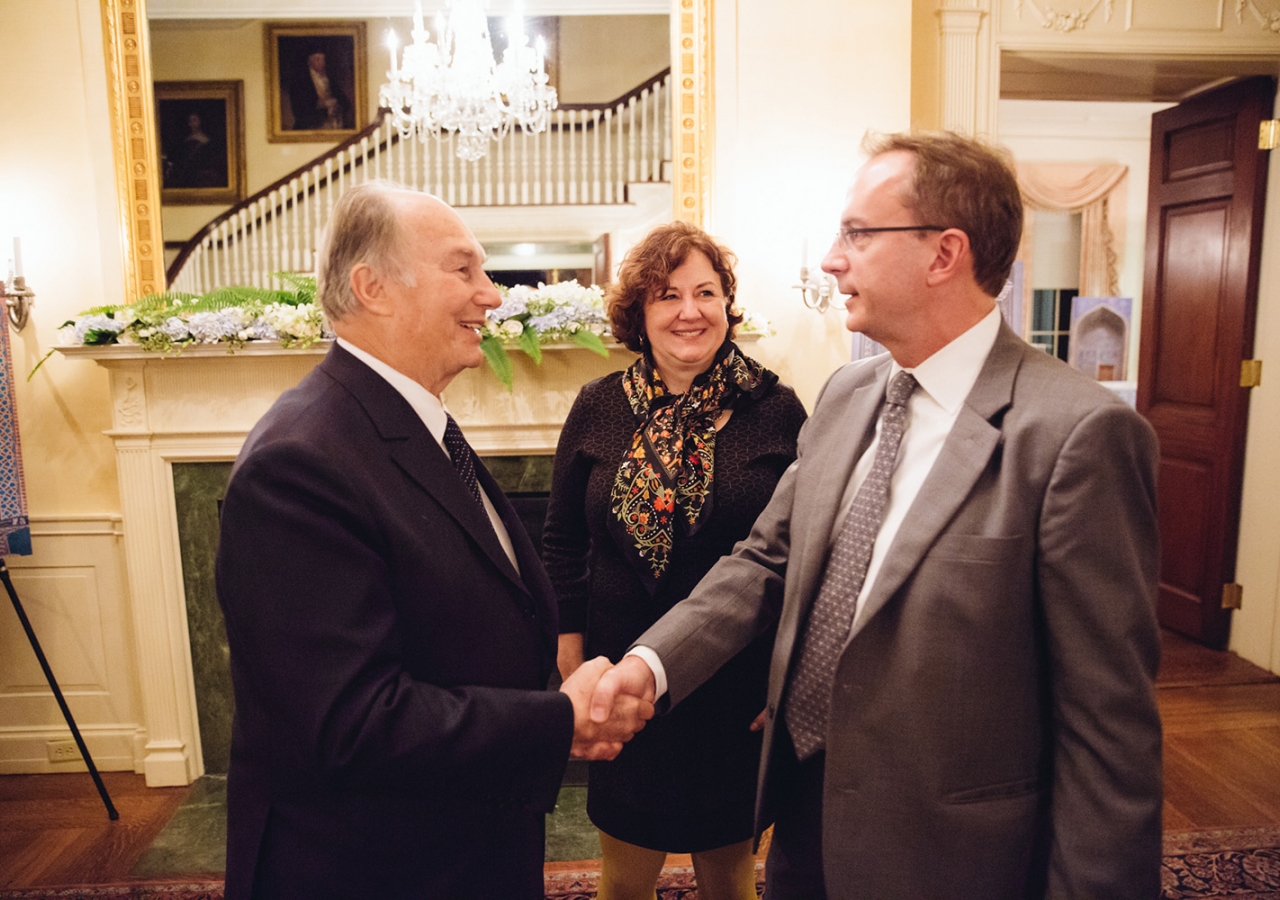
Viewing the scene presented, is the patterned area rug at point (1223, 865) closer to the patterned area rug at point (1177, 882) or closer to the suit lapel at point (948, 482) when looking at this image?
the patterned area rug at point (1177, 882)

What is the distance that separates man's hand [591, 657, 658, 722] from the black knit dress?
36 centimetres

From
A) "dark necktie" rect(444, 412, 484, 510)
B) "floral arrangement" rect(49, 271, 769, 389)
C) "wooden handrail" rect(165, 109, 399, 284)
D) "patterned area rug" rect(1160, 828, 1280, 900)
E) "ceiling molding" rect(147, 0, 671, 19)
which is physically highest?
"ceiling molding" rect(147, 0, 671, 19)

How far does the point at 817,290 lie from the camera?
292 centimetres

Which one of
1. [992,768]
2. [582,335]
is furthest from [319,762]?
[582,335]

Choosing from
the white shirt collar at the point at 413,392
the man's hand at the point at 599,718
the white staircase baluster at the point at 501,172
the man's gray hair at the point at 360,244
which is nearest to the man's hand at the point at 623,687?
the man's hand at the point at 599,718

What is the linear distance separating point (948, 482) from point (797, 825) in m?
0.64

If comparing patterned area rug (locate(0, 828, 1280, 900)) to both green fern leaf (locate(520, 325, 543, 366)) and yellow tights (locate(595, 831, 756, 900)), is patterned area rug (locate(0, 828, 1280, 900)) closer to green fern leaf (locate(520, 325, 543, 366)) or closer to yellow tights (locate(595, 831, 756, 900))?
yellow tights (locate(595, 831, 756, 900))

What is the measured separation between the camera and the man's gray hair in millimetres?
Result: 1199

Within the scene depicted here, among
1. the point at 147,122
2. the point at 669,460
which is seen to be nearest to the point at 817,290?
the point at 669,460

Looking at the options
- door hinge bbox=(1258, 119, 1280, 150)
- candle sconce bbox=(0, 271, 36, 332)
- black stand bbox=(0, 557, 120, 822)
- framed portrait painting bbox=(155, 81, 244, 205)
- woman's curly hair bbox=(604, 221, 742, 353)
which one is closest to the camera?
woman's curly hair bbox=(604, 221, 742, 353)

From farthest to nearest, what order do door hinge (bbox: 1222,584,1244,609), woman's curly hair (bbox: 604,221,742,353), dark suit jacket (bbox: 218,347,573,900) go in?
door hinge (bbox: 1222,584,1244,609), woman's curly hair (bbox: 604,221,742,353), dark suit jacket (bbox: 218,347,573,900)

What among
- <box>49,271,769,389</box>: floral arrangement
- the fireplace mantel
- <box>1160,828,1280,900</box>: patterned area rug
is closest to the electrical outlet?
the fireplace mantel

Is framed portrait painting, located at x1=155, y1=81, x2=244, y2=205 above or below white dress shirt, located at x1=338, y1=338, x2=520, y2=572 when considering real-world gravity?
above

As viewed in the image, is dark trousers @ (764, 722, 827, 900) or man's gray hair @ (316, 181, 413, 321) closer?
man's gray hair @ (316, 181, 413, 321)
